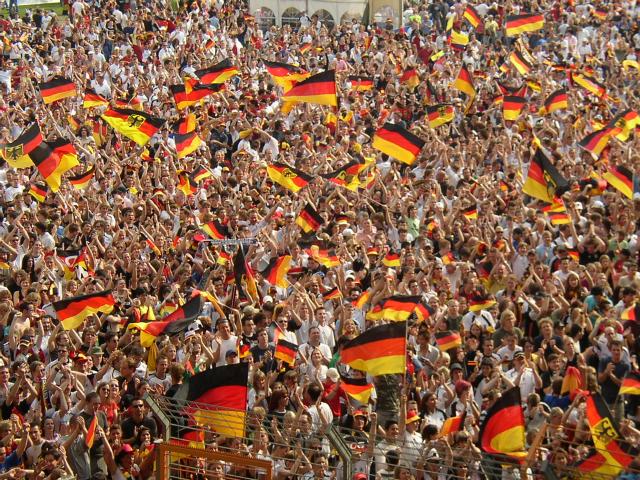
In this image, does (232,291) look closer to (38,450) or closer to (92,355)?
(92,355)

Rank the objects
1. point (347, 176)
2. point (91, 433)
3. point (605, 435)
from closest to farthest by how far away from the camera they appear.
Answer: point (605, 435), point (91, 433), point (347, 176)

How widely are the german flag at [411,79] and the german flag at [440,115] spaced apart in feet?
15.5

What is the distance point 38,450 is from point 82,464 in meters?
0.41

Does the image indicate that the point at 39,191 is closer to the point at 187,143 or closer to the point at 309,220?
the point at 187,143

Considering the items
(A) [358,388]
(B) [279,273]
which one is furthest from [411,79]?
(A) [358,388]

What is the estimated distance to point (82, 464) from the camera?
495 inches

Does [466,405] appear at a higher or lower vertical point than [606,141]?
lower

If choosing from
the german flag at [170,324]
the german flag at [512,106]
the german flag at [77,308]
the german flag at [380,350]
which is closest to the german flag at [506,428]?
the german flag at [380,350]

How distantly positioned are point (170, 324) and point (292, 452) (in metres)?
3.00

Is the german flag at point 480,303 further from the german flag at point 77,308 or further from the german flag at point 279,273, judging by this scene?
the german flag at point 77,308

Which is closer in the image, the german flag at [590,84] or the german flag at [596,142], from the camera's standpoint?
the german flag at [596,142]

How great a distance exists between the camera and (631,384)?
13203mm

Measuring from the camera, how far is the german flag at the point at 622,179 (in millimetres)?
18953

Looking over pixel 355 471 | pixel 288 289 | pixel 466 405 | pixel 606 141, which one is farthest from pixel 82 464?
pixel 606 141
